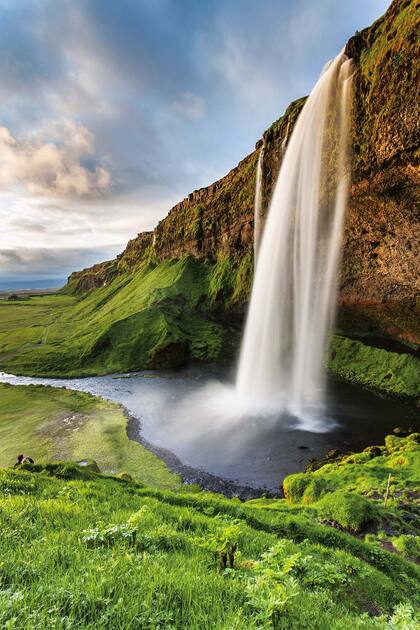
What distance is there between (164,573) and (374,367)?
125 ft

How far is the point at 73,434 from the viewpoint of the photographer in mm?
24469

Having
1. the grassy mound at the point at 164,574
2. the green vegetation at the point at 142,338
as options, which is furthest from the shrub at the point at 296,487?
the green vegetation at the point at 142,338

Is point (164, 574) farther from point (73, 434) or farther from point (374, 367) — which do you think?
point (374, 367)

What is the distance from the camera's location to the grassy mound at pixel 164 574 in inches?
128

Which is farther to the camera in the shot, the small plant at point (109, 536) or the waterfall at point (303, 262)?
the waterfall at point (303, 262)

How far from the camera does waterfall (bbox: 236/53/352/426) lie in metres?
30.3

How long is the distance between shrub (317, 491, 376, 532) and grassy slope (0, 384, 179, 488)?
8.66 m

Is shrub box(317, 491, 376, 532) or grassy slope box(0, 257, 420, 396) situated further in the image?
grassy slope box(0, 257, 420, 396)

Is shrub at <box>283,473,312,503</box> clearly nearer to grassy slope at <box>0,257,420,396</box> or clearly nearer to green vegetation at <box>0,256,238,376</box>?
grassy slope at <box>0,257,420,396</box>

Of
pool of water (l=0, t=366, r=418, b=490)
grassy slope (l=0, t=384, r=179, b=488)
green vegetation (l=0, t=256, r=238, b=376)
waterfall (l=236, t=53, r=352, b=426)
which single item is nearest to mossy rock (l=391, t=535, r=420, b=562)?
pool of water (l=0, t=366, r=418, b=490)

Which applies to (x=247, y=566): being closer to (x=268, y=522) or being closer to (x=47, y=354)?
(x=268, y=522)

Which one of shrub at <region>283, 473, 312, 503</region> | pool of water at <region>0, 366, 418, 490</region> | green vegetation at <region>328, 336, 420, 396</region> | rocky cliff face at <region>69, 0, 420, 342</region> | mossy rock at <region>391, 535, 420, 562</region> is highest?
rocky cliff face at <region>69, 0, 420, 342</region>

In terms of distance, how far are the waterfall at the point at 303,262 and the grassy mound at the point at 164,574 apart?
72.8 ft

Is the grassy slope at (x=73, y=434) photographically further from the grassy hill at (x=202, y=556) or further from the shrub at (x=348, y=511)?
the shrub at (x=348, y=511)
